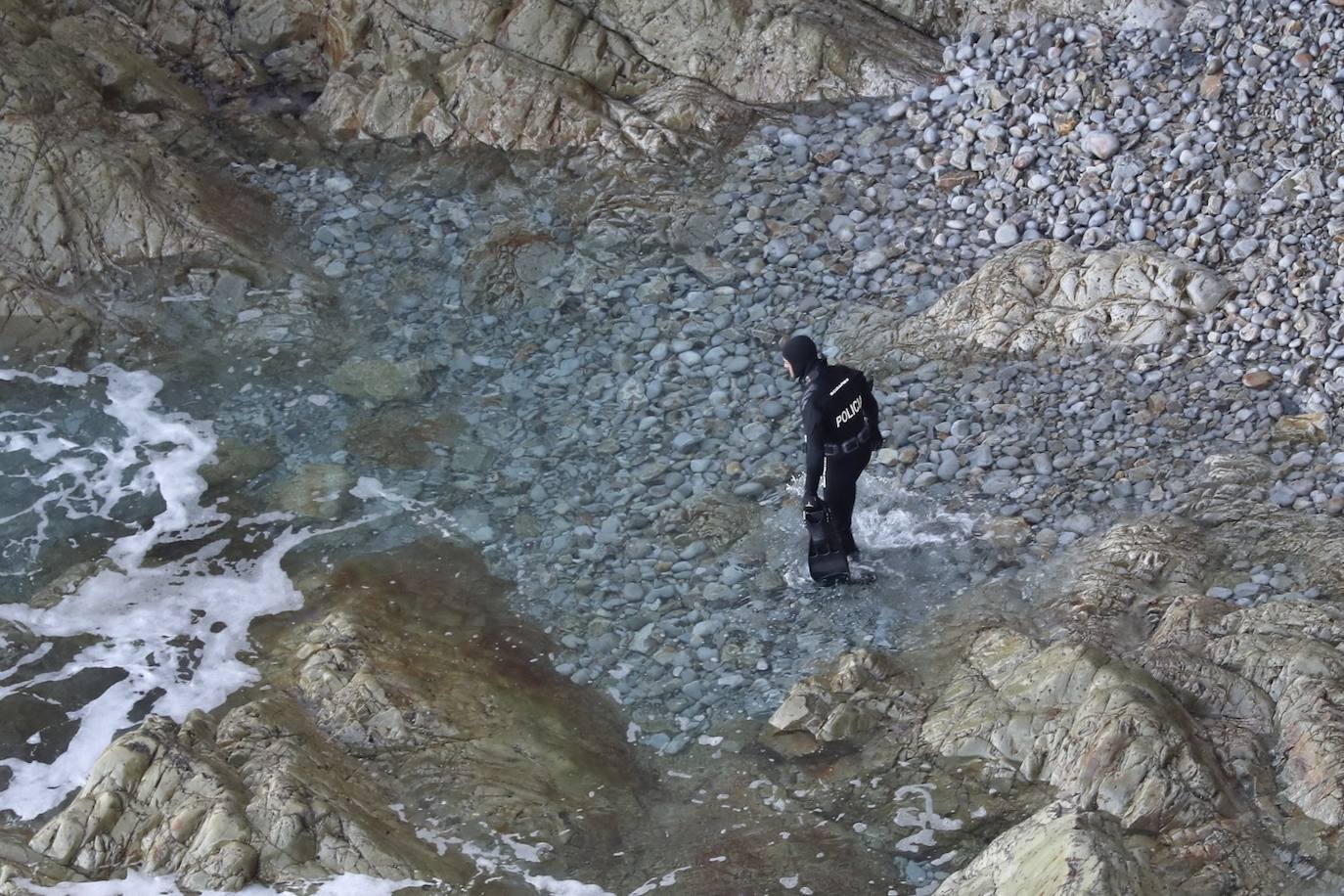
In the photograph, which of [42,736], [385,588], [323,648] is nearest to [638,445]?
[385,588]

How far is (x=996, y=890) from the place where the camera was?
5773 mm

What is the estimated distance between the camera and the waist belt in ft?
29.3

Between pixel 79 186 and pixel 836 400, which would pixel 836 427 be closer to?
pixel 836 400

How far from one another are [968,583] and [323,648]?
15.1ft

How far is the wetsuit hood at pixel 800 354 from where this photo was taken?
8.77m

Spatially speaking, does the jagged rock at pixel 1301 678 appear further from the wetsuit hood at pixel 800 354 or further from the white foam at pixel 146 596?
the white foam at pixel 146 596

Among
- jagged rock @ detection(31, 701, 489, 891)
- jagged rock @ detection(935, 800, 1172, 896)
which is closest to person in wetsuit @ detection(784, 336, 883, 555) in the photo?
jagged rock @ detection(935, 800, 1172, 896)

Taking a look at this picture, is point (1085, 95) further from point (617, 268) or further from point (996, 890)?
point (996, 890)

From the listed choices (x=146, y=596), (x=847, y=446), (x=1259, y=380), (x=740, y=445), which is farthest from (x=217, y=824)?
(x=1259, y=380)

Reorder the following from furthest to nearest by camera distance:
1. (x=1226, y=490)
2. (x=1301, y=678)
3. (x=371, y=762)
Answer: (x=1226, y=490) < (x=371, y=762) < (x=1301, y=678)

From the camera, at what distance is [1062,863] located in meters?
5.46

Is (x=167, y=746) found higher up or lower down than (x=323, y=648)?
lower down

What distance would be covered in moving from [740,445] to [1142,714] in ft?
15.0

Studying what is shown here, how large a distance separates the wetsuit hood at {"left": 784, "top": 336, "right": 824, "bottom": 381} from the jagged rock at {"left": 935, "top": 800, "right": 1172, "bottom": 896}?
3.70 meters
